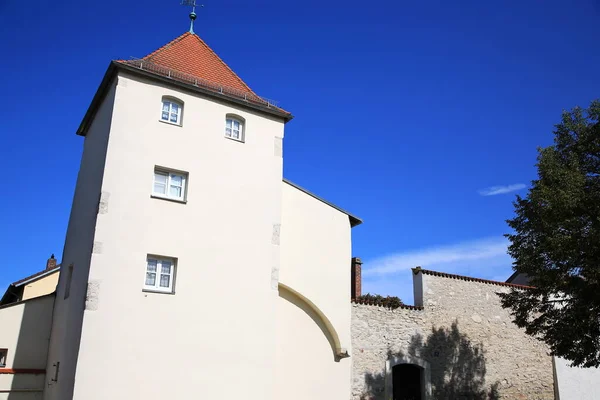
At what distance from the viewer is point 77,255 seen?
1409 centimetres

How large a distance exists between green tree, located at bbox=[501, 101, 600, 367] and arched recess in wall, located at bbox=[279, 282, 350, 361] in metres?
6.41

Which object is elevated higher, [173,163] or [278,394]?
[173,163]

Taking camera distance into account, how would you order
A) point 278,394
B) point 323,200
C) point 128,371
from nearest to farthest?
point 128,371, point 278,394, point 323,200

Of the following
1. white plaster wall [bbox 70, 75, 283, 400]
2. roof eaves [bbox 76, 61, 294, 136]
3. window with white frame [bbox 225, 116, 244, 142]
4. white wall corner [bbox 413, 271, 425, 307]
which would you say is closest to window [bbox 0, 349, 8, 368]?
white plaster wall [bbox 70, 75, 283, 400]

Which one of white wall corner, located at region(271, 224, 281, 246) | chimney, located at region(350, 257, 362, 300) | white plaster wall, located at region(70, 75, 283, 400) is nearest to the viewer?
white plaster wall, located at region(70, 75, 283, 400)

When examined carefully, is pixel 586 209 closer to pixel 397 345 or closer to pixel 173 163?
pixel 397 345

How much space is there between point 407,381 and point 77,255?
39.5 ft

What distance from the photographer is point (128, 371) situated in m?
11.8

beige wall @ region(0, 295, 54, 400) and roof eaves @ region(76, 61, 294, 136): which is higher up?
roof eaves @ region(76, 61, 294, 136)

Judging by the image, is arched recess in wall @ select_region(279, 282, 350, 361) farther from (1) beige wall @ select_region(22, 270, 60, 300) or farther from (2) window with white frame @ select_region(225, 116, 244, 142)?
(1) beige wall @ select_region(22, 270, 60, 300)

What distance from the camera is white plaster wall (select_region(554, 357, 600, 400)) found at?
21.1 m

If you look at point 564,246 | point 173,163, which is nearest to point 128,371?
point 173,163

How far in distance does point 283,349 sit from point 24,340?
7.74 metres

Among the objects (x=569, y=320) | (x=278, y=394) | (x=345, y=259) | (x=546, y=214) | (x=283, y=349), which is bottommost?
(x=278, y=394)
